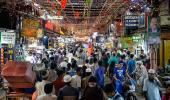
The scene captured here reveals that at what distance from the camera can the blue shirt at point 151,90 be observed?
11891 mm

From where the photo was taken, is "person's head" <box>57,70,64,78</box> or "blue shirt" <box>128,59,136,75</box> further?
"blue shirt" <box>128,59,136,75</box>

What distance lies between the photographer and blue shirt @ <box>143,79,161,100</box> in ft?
39.0

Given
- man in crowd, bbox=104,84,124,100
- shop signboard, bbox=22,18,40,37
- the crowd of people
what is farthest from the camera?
shop signboard, bbox=22,18,40,37

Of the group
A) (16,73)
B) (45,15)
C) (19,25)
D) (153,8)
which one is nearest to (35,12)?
(19,25)

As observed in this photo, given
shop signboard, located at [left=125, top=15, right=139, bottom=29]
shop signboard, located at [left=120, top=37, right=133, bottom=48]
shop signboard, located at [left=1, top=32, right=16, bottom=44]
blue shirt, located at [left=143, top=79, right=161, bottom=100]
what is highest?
shop signboard, located at [left=125, top=15, right=139, bottom=29]

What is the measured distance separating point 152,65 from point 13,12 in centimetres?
930

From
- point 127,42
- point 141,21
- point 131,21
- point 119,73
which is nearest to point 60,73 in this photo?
point 119,73

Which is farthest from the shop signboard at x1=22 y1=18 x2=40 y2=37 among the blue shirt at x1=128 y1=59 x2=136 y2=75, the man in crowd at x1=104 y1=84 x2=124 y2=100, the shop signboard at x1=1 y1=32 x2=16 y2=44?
the man in crowd at x1=104 y1=84 x2=124 y2=100

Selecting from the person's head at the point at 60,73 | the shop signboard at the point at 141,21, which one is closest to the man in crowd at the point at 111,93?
the person's head at the point at 60,73

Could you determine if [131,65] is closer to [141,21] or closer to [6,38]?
[6,38]

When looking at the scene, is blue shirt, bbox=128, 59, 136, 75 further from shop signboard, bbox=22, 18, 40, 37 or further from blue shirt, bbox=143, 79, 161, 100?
shop signboard, bbox=22, 18, 40, 37

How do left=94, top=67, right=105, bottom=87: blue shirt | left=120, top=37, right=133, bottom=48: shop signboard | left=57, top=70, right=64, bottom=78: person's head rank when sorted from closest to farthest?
left=57, top=70, right=64, bottom=78: person's head, left=94, top=67, right=105, bottom=87: blue shirt, left=120, top=37, right=133, bottom=48: shop signboard

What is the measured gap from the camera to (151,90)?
472 inches

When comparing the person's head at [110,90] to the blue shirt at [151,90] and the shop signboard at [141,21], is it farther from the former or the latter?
the shop signboard at [141,21]
